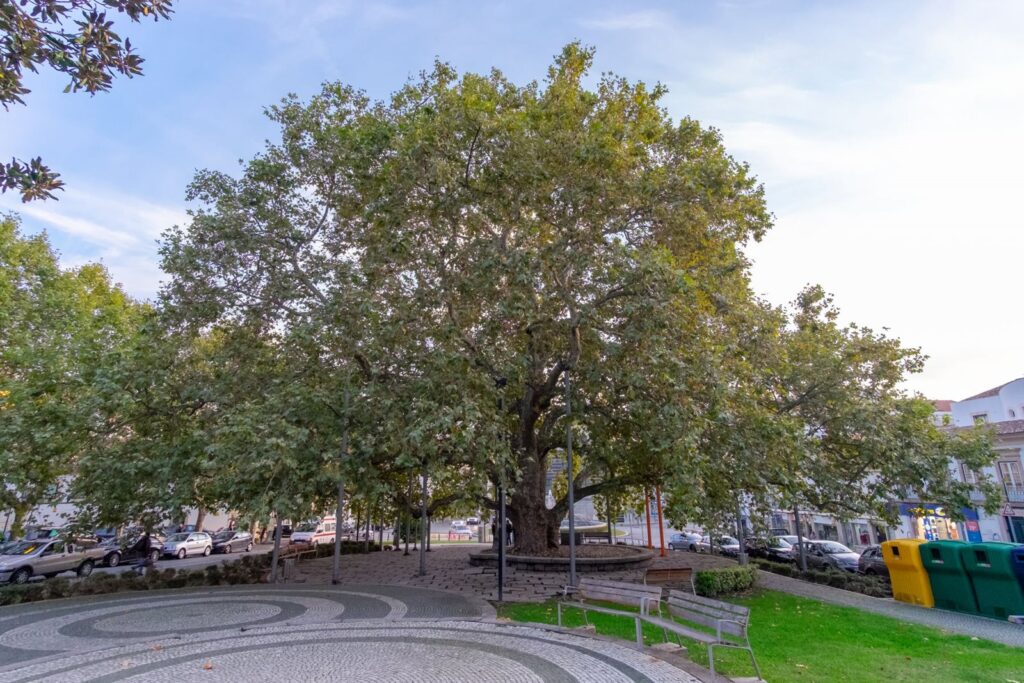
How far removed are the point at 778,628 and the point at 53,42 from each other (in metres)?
13.1

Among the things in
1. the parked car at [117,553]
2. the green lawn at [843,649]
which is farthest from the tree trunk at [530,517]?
the parked car at [117,553]

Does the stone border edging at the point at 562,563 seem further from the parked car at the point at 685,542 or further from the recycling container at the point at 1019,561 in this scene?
the parked car at the point at 685,542

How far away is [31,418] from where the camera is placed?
13320 millimetres

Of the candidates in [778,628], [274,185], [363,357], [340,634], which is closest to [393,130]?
[274,185]

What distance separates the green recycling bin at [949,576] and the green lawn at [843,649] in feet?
7.32

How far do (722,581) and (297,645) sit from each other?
392 inches

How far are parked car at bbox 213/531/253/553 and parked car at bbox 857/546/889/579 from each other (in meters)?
30.8

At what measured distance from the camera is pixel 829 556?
2378 centimetres

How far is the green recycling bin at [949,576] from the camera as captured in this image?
12.0m

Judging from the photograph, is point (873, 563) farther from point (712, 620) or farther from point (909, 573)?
point (712, 620)

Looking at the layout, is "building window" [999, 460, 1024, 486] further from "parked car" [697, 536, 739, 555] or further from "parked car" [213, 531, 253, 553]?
"parked car" [213, 531, 253, 553]

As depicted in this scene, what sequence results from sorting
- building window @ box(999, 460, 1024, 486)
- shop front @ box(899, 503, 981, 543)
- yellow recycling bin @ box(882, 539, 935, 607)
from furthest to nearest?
shop front @ box(899, 503, 981, 543), building window @ box(999, 460, 1024, 486), yellow recycling bin @ box(882, 539, 935, 607)

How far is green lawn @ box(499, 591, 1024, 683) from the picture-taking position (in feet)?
23.4

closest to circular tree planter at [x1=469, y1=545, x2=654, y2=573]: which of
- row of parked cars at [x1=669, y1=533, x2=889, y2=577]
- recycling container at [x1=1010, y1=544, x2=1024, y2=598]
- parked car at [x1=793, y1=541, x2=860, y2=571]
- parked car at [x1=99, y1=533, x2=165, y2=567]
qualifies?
row of parked cars at [x1=669, y1=533, x2=889, y2=577]
